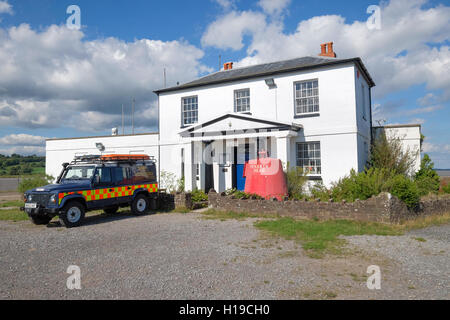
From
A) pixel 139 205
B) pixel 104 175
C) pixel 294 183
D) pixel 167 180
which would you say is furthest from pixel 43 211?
pixel 294 183

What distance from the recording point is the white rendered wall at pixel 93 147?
18.6 meters

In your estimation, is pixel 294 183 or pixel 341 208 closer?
pixel 341 208

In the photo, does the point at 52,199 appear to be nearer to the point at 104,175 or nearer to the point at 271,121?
the point at 104,175

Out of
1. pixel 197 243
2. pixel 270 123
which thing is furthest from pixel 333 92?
pixel 197 243

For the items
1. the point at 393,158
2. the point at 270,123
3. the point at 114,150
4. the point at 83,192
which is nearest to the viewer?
the point at 83,192

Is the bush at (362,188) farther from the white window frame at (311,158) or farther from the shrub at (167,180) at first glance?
the shrub at (167,180)

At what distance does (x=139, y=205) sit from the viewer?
11688 mm

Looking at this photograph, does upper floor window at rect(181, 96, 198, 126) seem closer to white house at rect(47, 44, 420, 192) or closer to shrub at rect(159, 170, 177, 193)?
white house at rect(47, 44, 420, 192)

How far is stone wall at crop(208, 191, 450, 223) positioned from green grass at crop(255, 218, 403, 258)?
0.97 ft

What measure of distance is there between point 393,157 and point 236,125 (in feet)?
23.7

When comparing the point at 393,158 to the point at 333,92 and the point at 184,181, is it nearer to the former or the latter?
the point at 333,92

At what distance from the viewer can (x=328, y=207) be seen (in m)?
9.47

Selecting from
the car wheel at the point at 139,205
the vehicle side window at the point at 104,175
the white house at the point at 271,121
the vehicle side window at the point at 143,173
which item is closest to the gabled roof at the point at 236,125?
the white house at the point at 271,121
